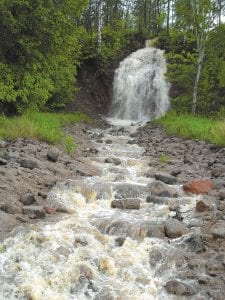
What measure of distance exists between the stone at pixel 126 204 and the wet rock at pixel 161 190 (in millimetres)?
747

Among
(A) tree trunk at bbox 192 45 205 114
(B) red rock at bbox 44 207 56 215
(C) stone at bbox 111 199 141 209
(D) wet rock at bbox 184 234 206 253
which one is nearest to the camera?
(D) wet rock at bbox 184 234 206 253

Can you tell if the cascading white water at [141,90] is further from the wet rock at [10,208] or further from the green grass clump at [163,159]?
the wet rock at [10,208]

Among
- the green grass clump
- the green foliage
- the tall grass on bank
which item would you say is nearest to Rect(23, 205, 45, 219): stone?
the green grass clump

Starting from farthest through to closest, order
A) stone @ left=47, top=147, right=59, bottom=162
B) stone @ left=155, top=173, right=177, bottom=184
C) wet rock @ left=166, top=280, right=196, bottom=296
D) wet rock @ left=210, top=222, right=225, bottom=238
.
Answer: stone @ left=47, top=147, right=59, bottom=162, stone @ left=155, top=173, right=177, bottom=184, wet rock @ left=210, top=222, right=225, bottom=238, wet rock @ left=166, top=280, right=196, bottom=296

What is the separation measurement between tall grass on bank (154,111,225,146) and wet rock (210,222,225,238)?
627 centimetres

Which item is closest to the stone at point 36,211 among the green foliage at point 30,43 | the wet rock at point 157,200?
the wet rock at point 157,200

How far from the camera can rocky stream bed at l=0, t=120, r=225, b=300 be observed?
16.9ft

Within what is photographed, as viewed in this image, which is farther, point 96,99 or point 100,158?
point 96,99

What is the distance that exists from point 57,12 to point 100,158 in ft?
20.8

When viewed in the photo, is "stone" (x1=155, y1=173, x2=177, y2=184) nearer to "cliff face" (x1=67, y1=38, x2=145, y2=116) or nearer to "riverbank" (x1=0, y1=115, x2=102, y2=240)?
"riverbank" (x1=0, y1=115, x2=102, y2=240)

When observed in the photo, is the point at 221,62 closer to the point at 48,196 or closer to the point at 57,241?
the point at 48,196

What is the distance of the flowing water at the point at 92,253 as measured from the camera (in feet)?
16.6

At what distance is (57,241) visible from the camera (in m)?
5.97

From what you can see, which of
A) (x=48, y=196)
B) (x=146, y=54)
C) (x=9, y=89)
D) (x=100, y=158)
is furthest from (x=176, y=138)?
(x=146, y=54)
